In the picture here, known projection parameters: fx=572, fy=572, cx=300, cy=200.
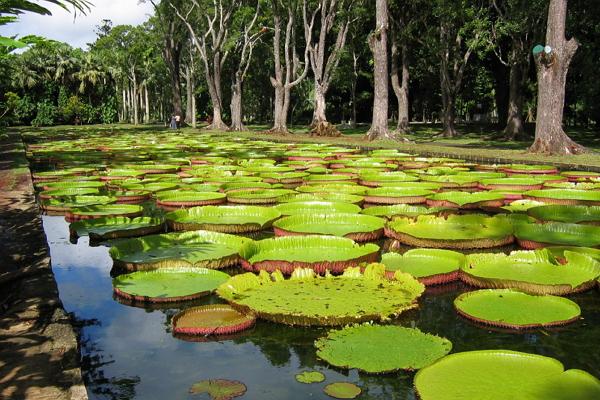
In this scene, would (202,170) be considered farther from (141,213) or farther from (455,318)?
(455,318)

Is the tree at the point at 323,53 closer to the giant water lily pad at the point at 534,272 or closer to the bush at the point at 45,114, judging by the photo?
the giant water lily pad at the point at 534,272

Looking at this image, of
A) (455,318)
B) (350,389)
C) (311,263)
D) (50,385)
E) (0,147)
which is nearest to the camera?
(50,385)

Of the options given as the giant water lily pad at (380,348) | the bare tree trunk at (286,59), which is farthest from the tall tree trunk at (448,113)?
the giant water lily pad at (380,348)

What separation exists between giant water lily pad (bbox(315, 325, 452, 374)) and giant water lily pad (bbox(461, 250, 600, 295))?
0.99 m

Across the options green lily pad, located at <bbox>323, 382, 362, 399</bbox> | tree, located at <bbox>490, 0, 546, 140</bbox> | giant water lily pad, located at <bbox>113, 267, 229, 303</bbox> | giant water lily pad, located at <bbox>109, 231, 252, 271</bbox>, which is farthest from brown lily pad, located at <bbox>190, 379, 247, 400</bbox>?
tree, located at <bbox>490, 0, 546, 140</bbox>

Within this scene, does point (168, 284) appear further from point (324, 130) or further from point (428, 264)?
point (324, 130)

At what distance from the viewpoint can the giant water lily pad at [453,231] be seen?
5.00m

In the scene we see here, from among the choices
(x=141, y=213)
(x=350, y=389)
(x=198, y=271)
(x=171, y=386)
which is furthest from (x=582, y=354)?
(x=141, y=213)

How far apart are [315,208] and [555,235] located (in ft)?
8.13

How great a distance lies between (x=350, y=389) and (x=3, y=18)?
2.37 m

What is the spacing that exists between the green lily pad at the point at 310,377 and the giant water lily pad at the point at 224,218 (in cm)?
301

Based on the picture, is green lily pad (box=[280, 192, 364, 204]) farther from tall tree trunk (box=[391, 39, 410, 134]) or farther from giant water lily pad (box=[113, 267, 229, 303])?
tall tree trunk (box=[391, 39, 410, 134])

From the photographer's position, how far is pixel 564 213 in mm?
6043

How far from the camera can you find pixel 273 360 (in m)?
2.97
